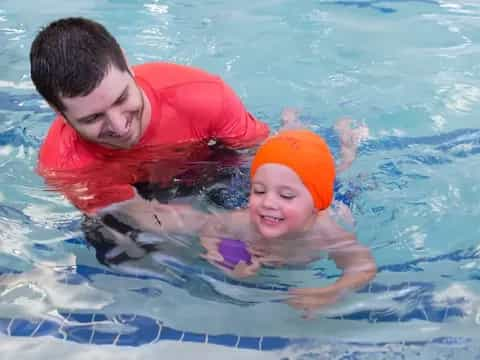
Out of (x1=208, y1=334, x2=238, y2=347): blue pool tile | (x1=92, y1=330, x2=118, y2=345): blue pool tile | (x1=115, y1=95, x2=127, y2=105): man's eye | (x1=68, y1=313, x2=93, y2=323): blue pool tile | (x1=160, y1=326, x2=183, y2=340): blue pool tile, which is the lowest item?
(x1=92, y1=330, x2=118, y2=345): blue pool tile

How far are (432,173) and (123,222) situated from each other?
2028 mm

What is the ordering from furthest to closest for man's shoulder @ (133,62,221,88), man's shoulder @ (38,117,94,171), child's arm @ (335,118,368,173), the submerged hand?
child's arm @ (335,118,368,173) → man's shoulder @ (133,62,221,88) → man's shoulder @ (38,117,94,171) → the submerged hand

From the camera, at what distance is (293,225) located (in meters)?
3.35

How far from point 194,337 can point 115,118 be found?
3.52 ft

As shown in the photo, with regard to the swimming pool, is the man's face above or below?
above

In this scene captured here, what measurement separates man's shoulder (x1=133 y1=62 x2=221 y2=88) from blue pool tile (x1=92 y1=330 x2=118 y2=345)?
1403 millimetres

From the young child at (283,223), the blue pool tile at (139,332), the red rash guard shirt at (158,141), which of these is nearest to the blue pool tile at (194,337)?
the blue pool tile at (139,332)

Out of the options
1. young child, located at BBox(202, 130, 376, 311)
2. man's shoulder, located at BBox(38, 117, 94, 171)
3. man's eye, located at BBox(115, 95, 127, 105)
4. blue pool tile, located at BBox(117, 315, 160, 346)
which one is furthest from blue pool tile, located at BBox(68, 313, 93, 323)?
man's eye, located at BBox(115, 95, 127, 105)

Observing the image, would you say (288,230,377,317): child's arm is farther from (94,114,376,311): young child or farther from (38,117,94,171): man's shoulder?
(38,117,94,171): man's shoulder

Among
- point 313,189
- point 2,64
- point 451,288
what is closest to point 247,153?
point 313,189

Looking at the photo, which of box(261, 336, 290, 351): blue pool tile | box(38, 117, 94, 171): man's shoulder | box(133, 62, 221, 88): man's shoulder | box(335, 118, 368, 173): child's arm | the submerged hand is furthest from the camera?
box(335, 118, 368, 173): child's arm

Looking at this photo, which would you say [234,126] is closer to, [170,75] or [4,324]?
[170,75]

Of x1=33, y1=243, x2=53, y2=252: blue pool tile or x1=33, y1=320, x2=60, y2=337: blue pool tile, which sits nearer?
x1=33, y1=320, x2=60, y2=337: blue pool tile

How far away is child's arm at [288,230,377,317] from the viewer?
3.24 m
